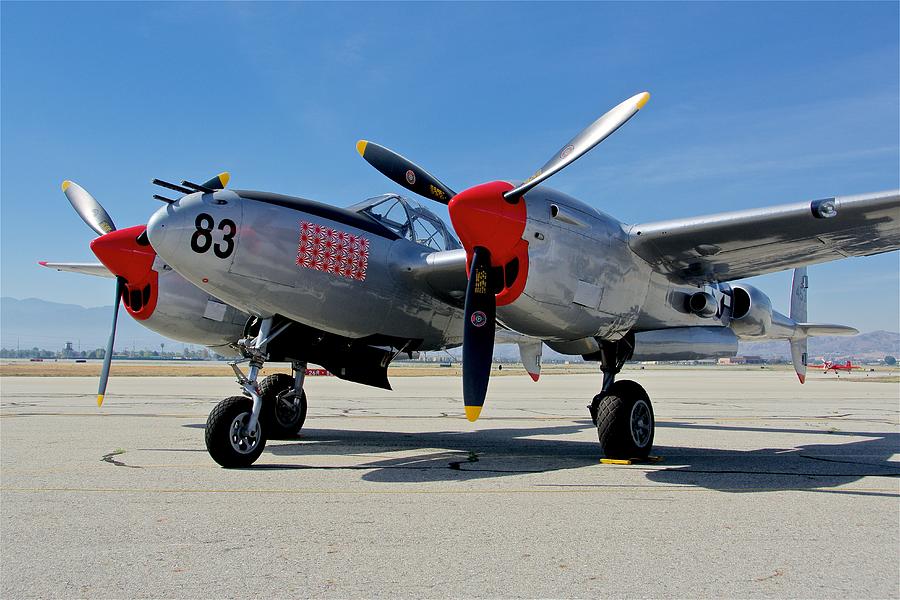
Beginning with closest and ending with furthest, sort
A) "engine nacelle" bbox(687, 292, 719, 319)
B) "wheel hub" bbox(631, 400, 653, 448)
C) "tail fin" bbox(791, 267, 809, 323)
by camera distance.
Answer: "wheel hub" bbox(631, 400, 653, 448)
"engine nacelle" bbox(687, 292, 719, 319)
"tail fin" bbox(791, 267, 809, 323)

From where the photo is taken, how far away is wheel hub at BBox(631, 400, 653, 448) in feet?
32.8

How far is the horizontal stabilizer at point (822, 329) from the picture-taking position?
690 inches

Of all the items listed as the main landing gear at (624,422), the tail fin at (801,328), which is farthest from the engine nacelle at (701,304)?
the tail fin at (801,328)

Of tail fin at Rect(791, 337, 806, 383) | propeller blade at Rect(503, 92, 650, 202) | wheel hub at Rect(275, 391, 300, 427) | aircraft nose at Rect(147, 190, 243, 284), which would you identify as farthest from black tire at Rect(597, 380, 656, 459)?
tail fin at Rect(791, 337, 806, 383)

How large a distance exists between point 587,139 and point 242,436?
617 cm

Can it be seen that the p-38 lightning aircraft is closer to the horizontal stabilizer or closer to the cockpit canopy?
the cockpit canopy

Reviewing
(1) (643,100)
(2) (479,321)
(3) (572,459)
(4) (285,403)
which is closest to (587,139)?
(1) (643,100)

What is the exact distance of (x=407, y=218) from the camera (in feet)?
40.5

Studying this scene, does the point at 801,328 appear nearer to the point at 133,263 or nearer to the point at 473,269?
the point at 473,269

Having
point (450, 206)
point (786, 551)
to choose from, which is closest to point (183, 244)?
point (450, 206)

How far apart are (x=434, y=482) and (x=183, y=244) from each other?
15.3 ft

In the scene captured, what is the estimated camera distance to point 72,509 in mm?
6523

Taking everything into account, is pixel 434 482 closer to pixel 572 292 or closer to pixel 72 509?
pixel 572 292

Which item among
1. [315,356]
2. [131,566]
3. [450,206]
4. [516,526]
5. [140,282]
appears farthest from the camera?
[140,282]
